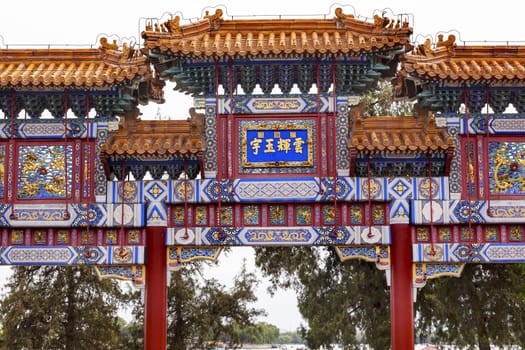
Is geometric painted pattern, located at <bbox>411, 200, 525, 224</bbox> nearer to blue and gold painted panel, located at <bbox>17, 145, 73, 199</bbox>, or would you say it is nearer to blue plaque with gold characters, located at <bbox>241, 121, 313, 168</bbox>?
blue plaque with gold characters, located at <bbox>241, 121, 313, 168</bbox>

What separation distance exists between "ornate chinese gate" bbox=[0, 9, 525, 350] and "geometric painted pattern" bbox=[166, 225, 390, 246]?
2 cm

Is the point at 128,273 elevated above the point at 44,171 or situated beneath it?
situated beneath

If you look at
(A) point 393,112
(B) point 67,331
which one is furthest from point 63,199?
(A) point 393,112

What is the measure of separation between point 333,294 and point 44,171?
28.1ft

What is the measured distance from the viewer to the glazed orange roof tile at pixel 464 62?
36.4 feet

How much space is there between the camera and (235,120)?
1150cm

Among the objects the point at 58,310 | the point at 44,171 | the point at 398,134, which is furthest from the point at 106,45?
the point at 58,310

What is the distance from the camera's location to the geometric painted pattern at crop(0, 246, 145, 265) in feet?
37.2

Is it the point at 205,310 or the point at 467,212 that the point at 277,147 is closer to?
the point at 467,212

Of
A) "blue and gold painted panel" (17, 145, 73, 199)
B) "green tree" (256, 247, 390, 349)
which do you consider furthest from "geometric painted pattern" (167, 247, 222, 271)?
"green tree" (256, 247, 390, 349)

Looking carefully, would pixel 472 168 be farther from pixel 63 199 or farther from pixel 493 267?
pixel 493 267

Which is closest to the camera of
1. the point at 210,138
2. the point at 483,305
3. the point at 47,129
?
the point at 210,138

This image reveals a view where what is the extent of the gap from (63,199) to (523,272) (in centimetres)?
1007

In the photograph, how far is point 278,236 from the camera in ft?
37.1
